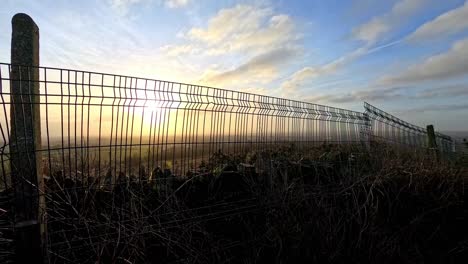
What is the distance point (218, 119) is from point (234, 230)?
167cm

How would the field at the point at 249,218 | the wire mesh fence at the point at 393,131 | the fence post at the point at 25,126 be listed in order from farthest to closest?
the wire mesh fence at the point at 393,131, the field at the point at 249,218, the fence post at the point at 25,126

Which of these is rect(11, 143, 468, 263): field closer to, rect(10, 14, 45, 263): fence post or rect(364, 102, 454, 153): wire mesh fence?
rect(10, 14, 45, 263): fence post

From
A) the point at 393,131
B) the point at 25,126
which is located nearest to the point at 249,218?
the point at 25,126

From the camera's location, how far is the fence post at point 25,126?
314 cm

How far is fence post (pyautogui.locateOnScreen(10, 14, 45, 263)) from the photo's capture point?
3.14 metres

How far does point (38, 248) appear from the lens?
9.86 feet

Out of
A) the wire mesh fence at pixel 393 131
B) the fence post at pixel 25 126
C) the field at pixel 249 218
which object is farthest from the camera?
the wire mesh fence at pixel 393 131

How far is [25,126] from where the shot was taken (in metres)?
3.17

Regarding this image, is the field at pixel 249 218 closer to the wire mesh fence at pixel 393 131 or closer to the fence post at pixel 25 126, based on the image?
the fence post at pixel 25 126

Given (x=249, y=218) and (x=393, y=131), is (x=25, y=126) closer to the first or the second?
(x=249, y=218)

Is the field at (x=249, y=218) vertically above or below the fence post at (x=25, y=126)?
below

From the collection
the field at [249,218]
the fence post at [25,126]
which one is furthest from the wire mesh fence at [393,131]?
the fence post at [25,126]

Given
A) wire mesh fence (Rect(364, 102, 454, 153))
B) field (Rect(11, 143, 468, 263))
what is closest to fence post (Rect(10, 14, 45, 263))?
field (Rect(11, 143, 468, 263))

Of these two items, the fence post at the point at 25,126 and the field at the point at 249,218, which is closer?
the fence post at the point at 25,126
